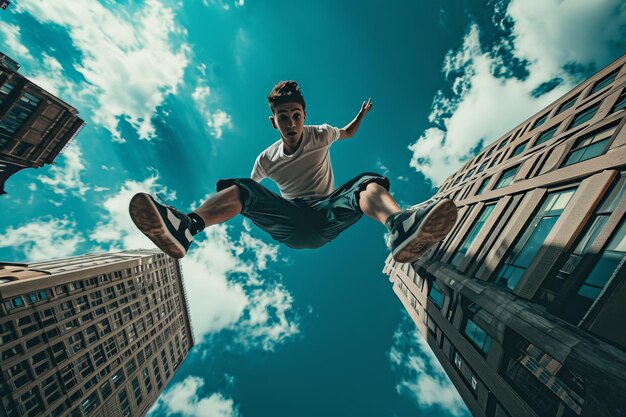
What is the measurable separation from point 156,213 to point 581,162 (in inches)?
522

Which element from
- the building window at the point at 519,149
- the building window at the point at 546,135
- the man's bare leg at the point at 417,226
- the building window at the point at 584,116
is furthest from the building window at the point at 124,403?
the building window at the point at 584,116

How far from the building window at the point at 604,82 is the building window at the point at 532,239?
365 inches

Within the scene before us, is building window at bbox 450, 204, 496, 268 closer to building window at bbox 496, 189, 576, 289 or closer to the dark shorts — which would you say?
building window at bbox 496, 189, 576, 289

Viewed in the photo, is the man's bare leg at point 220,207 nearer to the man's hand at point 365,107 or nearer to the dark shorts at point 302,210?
the dark shorts at point 302,210

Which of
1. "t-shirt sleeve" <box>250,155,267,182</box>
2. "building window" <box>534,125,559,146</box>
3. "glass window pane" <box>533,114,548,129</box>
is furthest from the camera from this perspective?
"glass window pane" <box>533,114,548,129</box>

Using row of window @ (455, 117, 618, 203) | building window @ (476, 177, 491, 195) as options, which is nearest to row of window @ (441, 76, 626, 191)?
row of window @ (455, 117, 618, 203)

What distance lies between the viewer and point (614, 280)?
5.99 m

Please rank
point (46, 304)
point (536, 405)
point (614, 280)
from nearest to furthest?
point (614, 280), point (536, 405), point (46, 304)

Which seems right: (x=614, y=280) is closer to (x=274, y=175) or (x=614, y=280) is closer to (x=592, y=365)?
(x=592, y=365)

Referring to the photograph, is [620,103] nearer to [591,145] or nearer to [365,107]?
[591,145]

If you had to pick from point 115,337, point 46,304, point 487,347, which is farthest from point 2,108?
point 487,347

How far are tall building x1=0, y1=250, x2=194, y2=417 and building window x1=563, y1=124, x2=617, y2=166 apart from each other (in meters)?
38.2

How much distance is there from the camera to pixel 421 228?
211 cm

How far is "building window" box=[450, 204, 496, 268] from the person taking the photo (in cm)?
1338
